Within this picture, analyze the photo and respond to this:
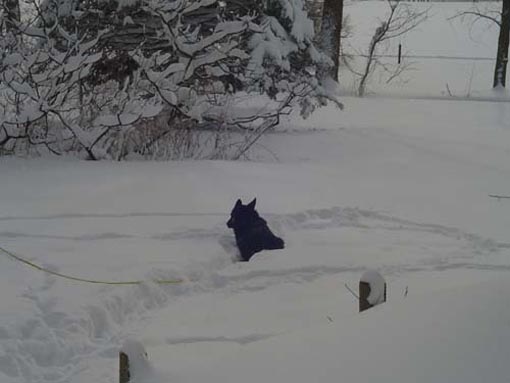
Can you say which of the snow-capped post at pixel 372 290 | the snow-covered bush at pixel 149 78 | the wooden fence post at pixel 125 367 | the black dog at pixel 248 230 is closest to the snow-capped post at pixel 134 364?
the wooden fence post at pixel 125 367

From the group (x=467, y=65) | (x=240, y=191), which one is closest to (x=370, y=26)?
(x=467, y=65)

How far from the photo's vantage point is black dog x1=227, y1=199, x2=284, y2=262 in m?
5.22

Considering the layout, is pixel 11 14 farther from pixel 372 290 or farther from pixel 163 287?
pixel 372 290

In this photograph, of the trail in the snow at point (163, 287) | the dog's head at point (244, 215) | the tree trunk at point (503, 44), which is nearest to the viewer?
the trail in the snow at point (163, 287)

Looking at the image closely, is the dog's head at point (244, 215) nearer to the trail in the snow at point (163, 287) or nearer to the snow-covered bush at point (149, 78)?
the trail in the snow at point (163, 287)

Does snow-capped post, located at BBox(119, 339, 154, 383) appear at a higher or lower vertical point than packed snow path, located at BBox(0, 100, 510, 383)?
higher

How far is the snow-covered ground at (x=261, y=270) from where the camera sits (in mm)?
2308

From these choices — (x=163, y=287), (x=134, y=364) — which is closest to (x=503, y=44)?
(x=163, y=287)

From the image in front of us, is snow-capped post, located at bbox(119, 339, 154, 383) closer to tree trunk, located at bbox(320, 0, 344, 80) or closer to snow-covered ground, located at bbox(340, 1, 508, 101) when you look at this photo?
tree trunk, located at bbox(320, 0, 344, 80)

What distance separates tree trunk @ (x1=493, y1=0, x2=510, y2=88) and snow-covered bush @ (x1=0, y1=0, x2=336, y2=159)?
38.0 feet

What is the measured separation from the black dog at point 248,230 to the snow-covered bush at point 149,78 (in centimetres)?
315

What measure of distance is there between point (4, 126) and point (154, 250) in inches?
154

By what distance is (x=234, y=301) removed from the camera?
14.5ft

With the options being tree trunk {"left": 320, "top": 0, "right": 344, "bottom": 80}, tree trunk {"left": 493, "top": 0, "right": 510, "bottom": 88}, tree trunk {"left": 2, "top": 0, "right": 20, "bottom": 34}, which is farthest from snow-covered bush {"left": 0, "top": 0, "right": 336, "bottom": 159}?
tree trunk {"left": 493, "top": 0, "right": 510, "bottom": 88}
